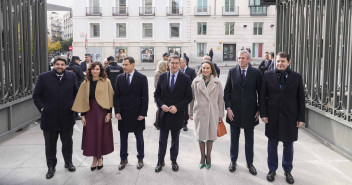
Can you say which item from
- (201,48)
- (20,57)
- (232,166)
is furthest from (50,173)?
(201,48)

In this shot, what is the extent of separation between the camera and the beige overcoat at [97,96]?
5047mm

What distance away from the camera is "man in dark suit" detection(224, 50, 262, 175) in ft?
16.8

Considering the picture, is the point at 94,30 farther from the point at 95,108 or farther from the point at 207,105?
the point at 207,105

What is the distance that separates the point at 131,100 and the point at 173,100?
725 millimetres

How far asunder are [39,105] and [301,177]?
4.40m

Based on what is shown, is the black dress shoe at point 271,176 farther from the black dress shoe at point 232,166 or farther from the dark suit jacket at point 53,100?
the dark suit jacket at point 53,100

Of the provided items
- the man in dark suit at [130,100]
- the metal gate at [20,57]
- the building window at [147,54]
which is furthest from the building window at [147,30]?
the man in dark suit at [130,100]

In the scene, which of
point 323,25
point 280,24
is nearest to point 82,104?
point 323,25

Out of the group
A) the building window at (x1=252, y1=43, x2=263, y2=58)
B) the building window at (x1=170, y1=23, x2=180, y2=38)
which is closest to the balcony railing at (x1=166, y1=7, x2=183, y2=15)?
the building window at (x1=170, y1=23, x2=180, y2=38)

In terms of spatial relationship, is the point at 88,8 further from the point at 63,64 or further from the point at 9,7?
the point at 63,64

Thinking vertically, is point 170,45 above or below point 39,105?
above

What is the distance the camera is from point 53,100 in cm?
504

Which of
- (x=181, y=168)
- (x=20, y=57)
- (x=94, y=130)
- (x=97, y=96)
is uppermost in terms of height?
(x=20, y=57)

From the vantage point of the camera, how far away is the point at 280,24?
9508 millimetres
